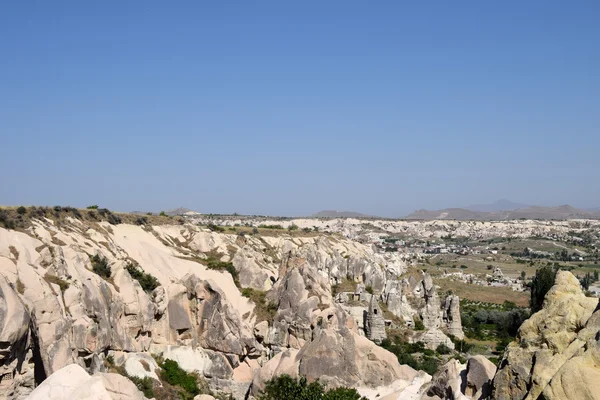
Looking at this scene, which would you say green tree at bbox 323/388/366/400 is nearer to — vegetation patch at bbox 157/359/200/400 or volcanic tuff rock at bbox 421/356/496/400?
volcanic tuff rock at bbox 421/356/496/400

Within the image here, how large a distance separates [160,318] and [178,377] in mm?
3358

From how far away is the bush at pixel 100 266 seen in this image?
26891 mm

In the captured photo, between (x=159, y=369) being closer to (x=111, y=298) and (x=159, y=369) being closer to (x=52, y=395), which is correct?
(x=111, y=298)

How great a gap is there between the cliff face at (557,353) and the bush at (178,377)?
13.8m

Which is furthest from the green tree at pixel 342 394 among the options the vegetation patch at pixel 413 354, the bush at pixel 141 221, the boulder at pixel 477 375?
the bush at pixel 141 221

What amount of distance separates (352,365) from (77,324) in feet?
29.7

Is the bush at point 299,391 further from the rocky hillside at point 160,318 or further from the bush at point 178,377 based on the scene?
the bush at point 178,377

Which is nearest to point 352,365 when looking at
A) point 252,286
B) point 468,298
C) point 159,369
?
point 159,369

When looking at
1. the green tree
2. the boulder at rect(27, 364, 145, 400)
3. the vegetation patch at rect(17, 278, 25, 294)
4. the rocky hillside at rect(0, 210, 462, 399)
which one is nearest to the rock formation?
the rocky hillside at rect(0, 210, 462, 399)

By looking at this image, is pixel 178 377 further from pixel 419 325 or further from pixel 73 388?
pixel 419 325

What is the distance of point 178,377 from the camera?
2295 cm

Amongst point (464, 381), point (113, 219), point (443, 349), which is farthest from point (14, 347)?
point (113, 219)

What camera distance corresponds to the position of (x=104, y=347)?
835 inches

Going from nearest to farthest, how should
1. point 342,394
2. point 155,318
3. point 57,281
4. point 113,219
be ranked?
point 342,394 < point 57,281 < point 155,318 < point 113,219
